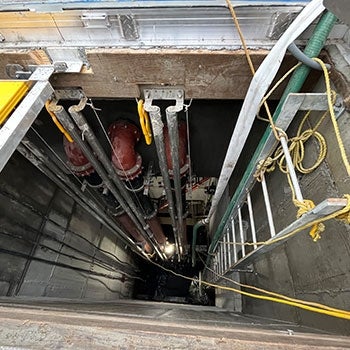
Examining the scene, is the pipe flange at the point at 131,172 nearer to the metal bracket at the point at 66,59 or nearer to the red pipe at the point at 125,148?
the red pipe at the point at 125,148

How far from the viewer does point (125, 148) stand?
6.28ft

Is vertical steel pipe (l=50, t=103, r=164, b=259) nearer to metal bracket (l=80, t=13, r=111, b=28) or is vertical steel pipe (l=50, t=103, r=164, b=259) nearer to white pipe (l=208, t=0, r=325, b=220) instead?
metal bracket (l=80, t=13, r=111, b=28)

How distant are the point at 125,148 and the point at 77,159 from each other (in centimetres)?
52

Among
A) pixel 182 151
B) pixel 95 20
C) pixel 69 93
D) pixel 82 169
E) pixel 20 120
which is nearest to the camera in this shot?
pixel 20 120

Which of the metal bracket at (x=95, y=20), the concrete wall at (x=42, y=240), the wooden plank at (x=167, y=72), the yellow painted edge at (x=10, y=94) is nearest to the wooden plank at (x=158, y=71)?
the wooden plank at (x=167, y=72)

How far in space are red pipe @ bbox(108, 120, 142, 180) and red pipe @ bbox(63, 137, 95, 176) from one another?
0.32 meters

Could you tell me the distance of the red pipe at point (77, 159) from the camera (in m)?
2.02

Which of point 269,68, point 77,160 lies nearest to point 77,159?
point 77,160

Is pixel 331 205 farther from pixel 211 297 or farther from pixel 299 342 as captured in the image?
pixel 211 297

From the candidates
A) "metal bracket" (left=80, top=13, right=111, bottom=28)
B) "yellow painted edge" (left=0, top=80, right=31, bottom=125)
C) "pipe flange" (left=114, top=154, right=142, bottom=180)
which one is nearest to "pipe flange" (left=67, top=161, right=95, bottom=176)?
"pipe flange" (left=114, top=154, right=142, bottom=180)

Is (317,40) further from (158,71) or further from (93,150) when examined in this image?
(93,150)

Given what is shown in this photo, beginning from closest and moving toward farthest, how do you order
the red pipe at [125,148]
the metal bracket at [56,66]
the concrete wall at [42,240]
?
the metal bracket at [56,66], the red pipe at [125,148], the concrete wall at [42,240]

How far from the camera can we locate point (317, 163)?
1.17 metres

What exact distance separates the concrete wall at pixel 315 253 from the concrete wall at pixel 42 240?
258 cm
